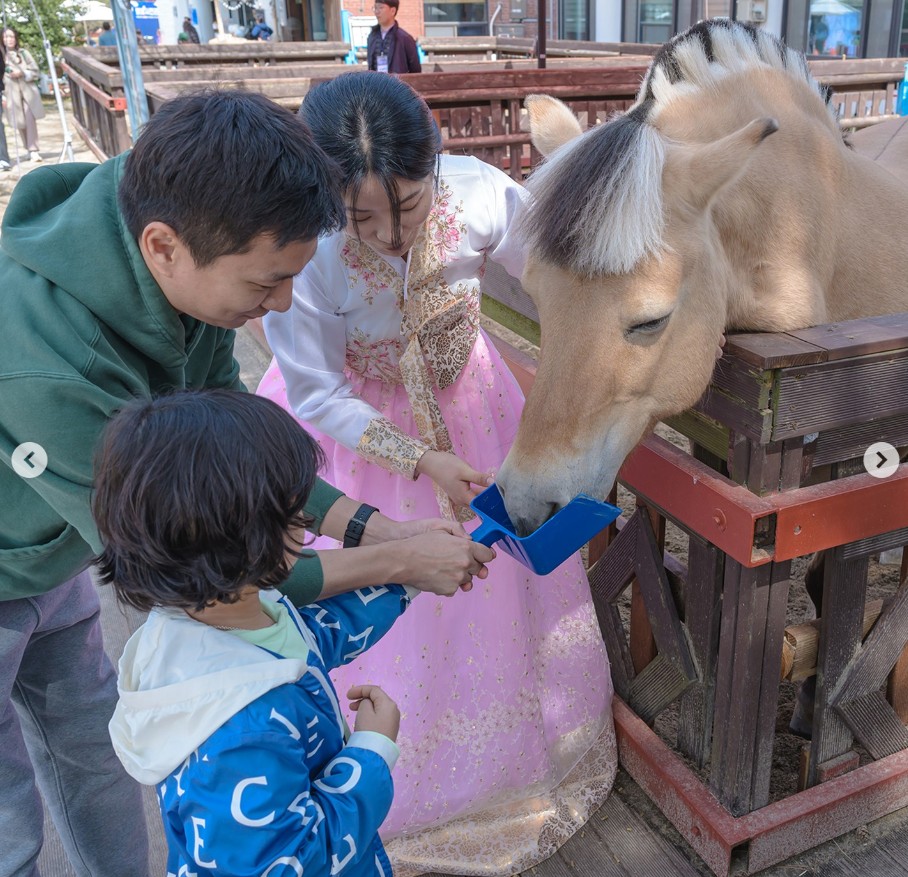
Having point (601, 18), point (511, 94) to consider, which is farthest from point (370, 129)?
point (601, 18)

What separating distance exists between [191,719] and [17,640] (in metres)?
0.53

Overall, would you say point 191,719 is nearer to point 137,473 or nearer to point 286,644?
point 286,644

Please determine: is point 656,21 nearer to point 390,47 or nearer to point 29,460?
point 390,47

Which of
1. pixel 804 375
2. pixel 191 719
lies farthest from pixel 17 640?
pixel 804 375

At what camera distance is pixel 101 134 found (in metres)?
12.2

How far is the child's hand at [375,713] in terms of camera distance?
49.2 inches

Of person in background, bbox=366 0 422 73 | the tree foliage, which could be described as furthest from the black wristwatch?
the tree foliage

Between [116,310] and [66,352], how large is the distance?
104 mm

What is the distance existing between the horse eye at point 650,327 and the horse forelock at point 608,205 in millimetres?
115

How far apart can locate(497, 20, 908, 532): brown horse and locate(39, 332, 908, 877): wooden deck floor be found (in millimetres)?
949

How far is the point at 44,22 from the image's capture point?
2641 cm

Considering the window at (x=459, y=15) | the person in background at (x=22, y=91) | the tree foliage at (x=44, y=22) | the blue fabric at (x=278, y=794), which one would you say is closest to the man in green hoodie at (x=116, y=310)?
the blue fabric at (x=278, y=794)

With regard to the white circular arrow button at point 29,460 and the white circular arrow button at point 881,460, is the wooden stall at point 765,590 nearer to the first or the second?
the white circular arrow button at point 881,460

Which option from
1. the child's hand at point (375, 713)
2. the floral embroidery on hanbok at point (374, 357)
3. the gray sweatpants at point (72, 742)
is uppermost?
the floral embroidery on hanbok at point (374, 357)
